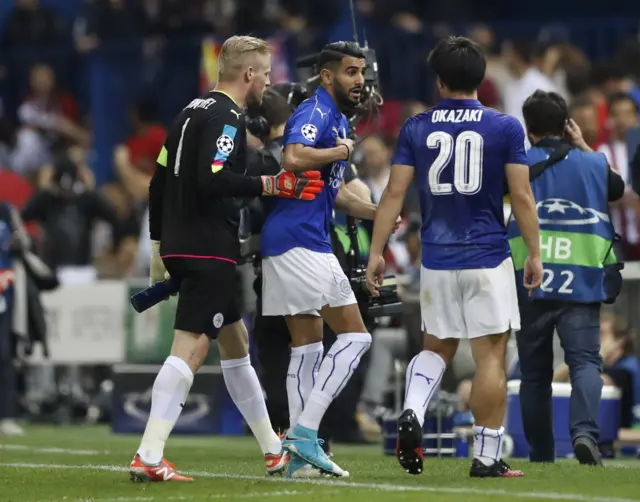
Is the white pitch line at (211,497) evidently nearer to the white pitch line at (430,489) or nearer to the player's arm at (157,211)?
the white pitch line at (430,489)

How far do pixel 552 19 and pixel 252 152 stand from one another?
39.8ft

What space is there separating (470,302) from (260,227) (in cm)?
257

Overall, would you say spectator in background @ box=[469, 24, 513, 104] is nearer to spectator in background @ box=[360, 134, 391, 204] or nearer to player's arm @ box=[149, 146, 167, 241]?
spectator in background @ box=[360, 134, 391, 204]

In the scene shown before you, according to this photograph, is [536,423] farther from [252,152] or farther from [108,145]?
[108,145]

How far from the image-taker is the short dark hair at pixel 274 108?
33.3ft

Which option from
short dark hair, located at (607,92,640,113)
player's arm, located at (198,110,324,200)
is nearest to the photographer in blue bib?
player's arm, located at (198,110,324,200)

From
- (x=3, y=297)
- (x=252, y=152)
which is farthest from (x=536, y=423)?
(x=3, y=297)

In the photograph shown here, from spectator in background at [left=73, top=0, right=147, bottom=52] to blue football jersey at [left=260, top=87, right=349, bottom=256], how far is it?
12.5 metres

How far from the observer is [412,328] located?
46.0 ft

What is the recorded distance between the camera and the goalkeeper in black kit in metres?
8.15

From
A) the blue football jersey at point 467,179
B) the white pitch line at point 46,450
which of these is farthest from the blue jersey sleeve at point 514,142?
the white pitch line at point 46,450

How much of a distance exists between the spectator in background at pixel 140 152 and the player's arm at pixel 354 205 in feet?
33.2

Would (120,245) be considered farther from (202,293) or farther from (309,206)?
(202,293)

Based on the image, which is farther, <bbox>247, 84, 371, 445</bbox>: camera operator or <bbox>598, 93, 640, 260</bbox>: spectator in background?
<bbox>598, 93, 640, 260</bbox>: spectator in background
